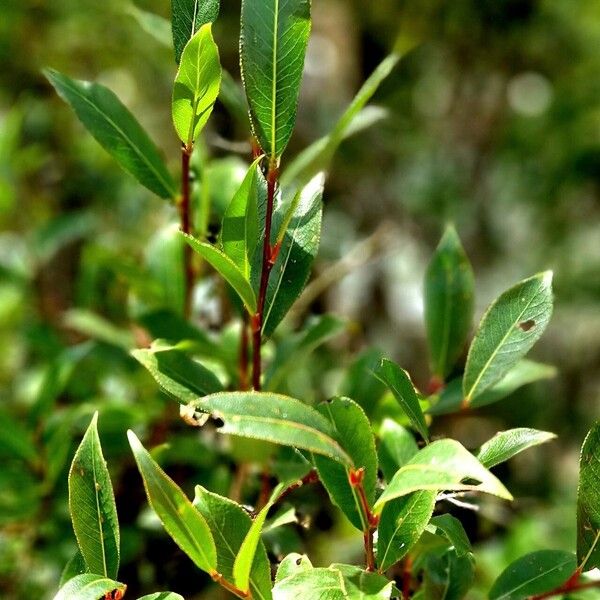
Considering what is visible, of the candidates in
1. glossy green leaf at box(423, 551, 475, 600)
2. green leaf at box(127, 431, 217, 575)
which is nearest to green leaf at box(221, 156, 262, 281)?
green leaf at box(127, 431, 217, 575)

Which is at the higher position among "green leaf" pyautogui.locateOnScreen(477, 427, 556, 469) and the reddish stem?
the reddish stem

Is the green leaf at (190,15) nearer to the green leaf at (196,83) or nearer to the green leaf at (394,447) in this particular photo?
the green leaf at (196,83)

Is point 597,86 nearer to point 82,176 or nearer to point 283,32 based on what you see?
point 82,176

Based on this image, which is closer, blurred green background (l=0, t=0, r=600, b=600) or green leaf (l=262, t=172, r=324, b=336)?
green leaf (l=262, t=172, r=324, b=336)

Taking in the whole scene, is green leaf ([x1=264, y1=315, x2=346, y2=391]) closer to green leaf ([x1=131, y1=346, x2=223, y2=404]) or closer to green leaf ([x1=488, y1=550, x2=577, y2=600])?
green leaf ([x1=131, y1=346, x2=223, y2=404])

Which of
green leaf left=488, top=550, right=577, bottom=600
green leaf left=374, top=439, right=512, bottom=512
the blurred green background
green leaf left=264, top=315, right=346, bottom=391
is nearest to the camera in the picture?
green leaf left=374, top=439, right=512, bottom=512

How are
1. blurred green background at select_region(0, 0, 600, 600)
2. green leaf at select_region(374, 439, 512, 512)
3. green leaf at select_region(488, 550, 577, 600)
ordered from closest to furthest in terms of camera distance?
green leaf at select_region(374, 439, 512, 512), green leaf at select_region(488, 550, 577, 600), blurred green background at select_region(0, 0, 600, 600)

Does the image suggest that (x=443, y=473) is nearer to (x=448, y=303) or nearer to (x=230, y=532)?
(x=230, y=532)
